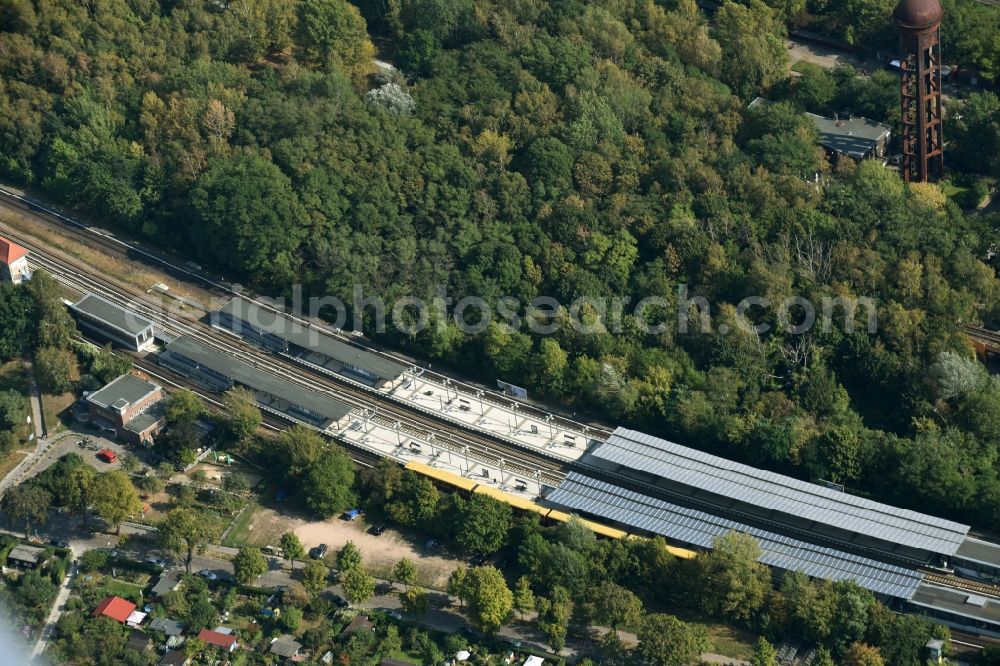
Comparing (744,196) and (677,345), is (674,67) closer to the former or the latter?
(744,196)

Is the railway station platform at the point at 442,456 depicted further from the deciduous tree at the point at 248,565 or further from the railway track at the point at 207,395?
the deciduous tree at the point at 248,565

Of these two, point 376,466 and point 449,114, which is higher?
point 449,114

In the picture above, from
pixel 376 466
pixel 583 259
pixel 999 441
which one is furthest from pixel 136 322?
pixel 999 441

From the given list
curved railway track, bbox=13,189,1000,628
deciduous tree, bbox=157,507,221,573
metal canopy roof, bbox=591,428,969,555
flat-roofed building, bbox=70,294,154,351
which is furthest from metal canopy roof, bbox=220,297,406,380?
deciduous tree, bbox=157,507,221,573

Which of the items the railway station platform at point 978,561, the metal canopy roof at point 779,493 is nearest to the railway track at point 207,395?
the metal canopy roof at point 779,493

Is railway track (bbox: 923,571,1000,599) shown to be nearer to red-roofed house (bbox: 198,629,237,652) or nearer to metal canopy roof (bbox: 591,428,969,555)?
metal canopy roof (bbox: 591,428,969,555)
